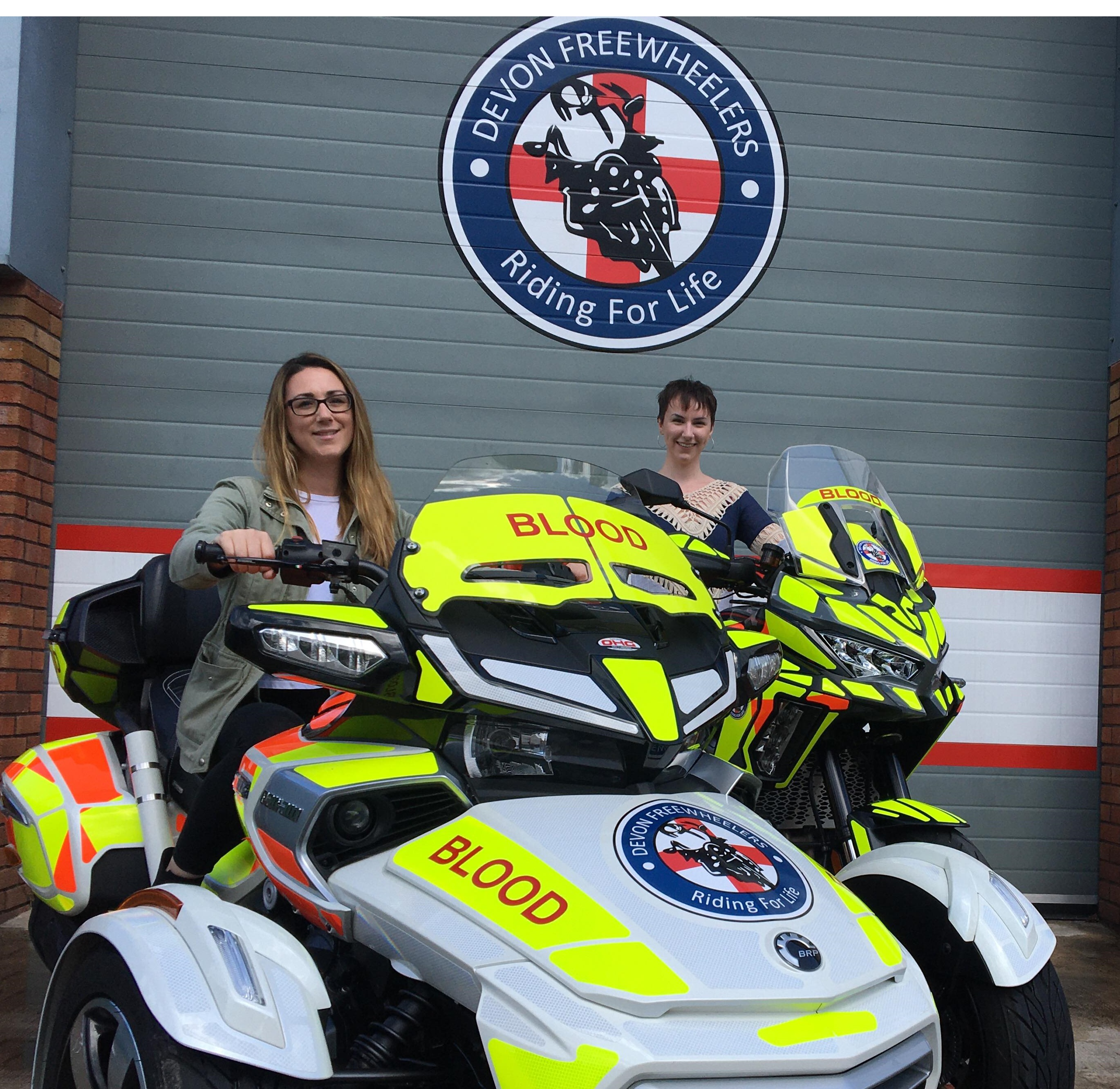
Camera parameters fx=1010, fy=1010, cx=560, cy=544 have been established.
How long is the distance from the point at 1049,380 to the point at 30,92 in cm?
454

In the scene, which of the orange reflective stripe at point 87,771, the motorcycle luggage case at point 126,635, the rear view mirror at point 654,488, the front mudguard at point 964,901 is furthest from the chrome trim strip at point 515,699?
the orange reflective stripe at point 87,771

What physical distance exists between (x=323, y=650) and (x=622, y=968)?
23.6 inches

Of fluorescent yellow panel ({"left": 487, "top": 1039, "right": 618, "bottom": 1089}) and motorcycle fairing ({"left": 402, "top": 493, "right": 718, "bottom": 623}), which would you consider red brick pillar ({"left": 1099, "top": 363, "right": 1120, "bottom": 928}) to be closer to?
motorcycle fairing ({"left": 402, "top": 493, "right": 718, "bottom": 623})

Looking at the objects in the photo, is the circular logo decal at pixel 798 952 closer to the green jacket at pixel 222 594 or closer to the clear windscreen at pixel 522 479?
the clear windscreen at pixel 522 479

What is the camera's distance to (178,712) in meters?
2.34

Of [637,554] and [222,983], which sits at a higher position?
[637,554]

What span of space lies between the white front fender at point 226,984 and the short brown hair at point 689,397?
2.30m

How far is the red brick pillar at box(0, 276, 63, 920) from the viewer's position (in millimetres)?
3900

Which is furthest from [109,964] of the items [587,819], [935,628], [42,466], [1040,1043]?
[42,466]

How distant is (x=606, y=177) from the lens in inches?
180

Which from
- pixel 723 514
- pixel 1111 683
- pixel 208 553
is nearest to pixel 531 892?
pixel 208 553

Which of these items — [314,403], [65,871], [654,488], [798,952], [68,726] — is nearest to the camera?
[798,952]

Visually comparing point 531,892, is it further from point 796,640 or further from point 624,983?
point 796,640

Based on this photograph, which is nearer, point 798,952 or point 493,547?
point 798,952
